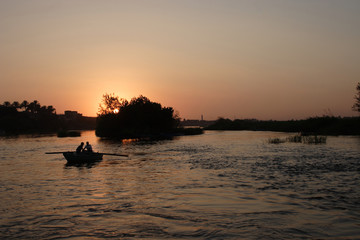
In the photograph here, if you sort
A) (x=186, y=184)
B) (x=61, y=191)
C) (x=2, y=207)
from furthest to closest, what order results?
1. (x=186, y=184)
2. (x=61, y=191)
3. (x=2, y=207)

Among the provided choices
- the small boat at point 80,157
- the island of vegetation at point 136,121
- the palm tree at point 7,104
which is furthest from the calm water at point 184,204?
the palm tree at point 7,104

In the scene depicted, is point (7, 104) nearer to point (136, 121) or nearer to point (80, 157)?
point (136, 121)

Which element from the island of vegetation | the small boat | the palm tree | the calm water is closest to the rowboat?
the small boat

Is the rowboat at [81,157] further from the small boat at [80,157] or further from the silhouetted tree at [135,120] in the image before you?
the silhouetted tree at [135,120]

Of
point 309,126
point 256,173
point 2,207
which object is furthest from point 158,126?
point 2,207

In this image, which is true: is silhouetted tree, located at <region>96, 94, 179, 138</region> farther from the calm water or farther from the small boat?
the calm water

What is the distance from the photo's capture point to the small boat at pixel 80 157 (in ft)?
115

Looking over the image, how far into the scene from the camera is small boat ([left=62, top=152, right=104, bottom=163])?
35031mm

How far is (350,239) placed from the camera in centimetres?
1176

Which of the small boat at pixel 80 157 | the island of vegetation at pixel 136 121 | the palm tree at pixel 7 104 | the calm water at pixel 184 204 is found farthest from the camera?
the palm tree at pixel 7 104

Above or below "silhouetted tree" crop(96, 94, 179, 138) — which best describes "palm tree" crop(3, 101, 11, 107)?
above

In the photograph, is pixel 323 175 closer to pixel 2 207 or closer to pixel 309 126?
pixel 2 207

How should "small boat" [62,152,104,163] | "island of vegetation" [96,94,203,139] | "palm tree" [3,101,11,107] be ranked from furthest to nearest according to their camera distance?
"palm tree" [3,101,11,107] → "island of vegetation" [96,94,203,139] → "small boat" [62,152,104,163]

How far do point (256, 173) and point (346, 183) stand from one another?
7.13 meters
